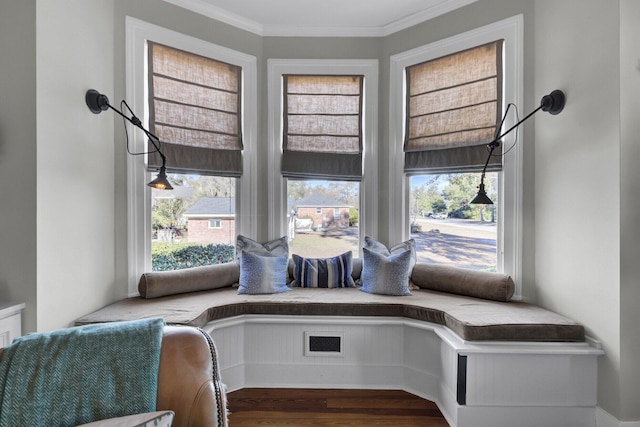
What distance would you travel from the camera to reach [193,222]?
289 cm

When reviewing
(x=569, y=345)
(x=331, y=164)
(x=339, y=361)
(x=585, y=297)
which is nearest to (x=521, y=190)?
(x=585, y=297)

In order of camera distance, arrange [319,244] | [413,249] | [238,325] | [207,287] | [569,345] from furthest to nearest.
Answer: [319,244] → [413,249] → [207,287] → [238,325] → [569,345]

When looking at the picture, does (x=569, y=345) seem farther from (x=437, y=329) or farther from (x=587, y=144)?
(x=587, y=144)

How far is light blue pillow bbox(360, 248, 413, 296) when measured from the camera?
2.69m

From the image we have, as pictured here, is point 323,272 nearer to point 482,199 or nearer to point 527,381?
point 482,199

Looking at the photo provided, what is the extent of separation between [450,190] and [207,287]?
219cm

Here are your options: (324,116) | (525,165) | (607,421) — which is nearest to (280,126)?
(324,116)

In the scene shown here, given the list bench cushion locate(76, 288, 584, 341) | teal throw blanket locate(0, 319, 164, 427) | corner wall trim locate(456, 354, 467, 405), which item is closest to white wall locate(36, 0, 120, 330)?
bench cushion locate(76, 288, 584, 341)

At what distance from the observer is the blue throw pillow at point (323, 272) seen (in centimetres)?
293

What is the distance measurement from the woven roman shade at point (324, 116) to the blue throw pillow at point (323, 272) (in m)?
0.77

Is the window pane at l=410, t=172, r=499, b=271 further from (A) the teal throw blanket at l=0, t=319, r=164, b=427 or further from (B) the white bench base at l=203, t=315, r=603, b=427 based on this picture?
(A) the teal throw blanket at l=0, t=319, r=164, b=427

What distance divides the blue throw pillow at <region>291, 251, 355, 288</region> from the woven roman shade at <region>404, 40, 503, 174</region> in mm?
1020

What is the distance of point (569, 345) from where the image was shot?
1.98 meters

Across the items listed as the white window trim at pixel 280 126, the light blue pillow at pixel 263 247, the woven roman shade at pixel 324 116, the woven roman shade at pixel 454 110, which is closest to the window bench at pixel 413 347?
the light blue pillow at pixel 263 247
